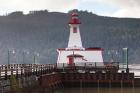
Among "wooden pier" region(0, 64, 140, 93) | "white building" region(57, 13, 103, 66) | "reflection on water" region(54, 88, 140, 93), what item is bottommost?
"reflection on water" region(54, 88, 140, 93)

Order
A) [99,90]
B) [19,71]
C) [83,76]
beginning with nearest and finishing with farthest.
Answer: [19,71] < [99,90] < [83,76]

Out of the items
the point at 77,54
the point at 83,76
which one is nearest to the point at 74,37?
the point at 77,54

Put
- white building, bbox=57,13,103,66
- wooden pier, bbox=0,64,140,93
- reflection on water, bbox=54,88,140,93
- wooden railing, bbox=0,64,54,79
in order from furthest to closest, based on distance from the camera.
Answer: white building, bbox=57,13,103,66 → reflection on water, bbox=54,88,140,93 → wooden pier, bbox=0,64,140,93 → wooden railing, bbox=0,64,54,79

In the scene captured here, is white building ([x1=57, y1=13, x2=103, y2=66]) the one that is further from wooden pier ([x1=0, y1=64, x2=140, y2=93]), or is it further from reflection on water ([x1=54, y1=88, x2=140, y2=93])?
reflection on water ([x1=54, y1=88, x2=140, y2=93])

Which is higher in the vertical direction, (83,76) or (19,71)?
(19,71)

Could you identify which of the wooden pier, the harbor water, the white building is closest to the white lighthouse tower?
the white building

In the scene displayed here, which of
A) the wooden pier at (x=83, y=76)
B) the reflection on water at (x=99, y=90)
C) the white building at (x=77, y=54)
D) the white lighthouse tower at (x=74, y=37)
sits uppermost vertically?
the white lighthouse tower at (x=74, y=37)

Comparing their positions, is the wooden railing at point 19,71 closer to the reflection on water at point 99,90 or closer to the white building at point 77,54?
the reflection on water at point 99,90

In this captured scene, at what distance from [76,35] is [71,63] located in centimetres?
647

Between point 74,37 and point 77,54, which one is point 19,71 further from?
point 74,37

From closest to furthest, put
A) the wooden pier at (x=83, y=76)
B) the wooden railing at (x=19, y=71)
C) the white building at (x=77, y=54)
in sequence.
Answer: the wooden railing at (x=19, y=71) < the wooden pier at (x=83, y=76) < the white building at (x=77, y=54)

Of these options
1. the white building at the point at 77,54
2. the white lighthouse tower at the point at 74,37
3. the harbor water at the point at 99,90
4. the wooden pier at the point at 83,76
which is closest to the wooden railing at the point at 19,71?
the wooden pier at the point at 83,76

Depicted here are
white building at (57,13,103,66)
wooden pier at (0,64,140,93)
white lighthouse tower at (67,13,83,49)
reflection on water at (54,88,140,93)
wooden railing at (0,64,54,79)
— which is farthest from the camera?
white lighthouse tower at (67,13,83,49)

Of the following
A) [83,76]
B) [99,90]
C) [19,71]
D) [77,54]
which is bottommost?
[99,90]
